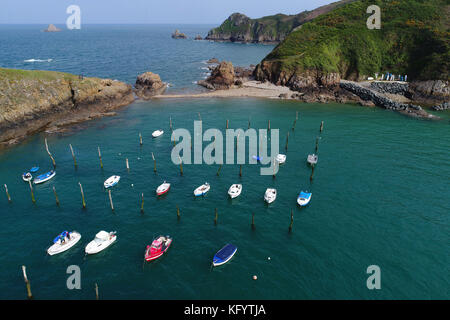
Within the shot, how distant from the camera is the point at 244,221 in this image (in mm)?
44594

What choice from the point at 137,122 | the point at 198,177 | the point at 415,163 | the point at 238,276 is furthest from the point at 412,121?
the point at 137,122

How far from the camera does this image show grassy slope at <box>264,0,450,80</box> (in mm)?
112375

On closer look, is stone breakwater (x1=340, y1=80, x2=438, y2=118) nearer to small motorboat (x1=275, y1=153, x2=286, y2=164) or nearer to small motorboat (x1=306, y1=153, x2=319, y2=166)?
small motorboat (x1=306, y1=153, x2=319, y2=166)

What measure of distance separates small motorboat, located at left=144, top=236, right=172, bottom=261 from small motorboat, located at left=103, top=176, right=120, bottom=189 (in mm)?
19609

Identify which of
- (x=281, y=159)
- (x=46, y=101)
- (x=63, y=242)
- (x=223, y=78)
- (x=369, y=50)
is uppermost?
(x=369, y=50)

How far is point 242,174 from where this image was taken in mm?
58031

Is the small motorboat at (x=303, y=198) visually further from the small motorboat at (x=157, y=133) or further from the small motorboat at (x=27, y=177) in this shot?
the small motorboat at (x=27, y=177)

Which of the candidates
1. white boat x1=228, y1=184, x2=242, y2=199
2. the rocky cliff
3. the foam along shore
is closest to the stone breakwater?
the rocky cliff

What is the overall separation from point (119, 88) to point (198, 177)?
65906 mm

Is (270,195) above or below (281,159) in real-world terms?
below

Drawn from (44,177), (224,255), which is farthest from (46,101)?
(224,255)

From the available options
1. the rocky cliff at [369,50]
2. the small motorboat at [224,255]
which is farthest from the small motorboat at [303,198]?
the rocky cliff at [369,50]

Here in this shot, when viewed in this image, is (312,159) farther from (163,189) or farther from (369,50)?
(369,50)

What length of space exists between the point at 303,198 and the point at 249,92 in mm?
78382
